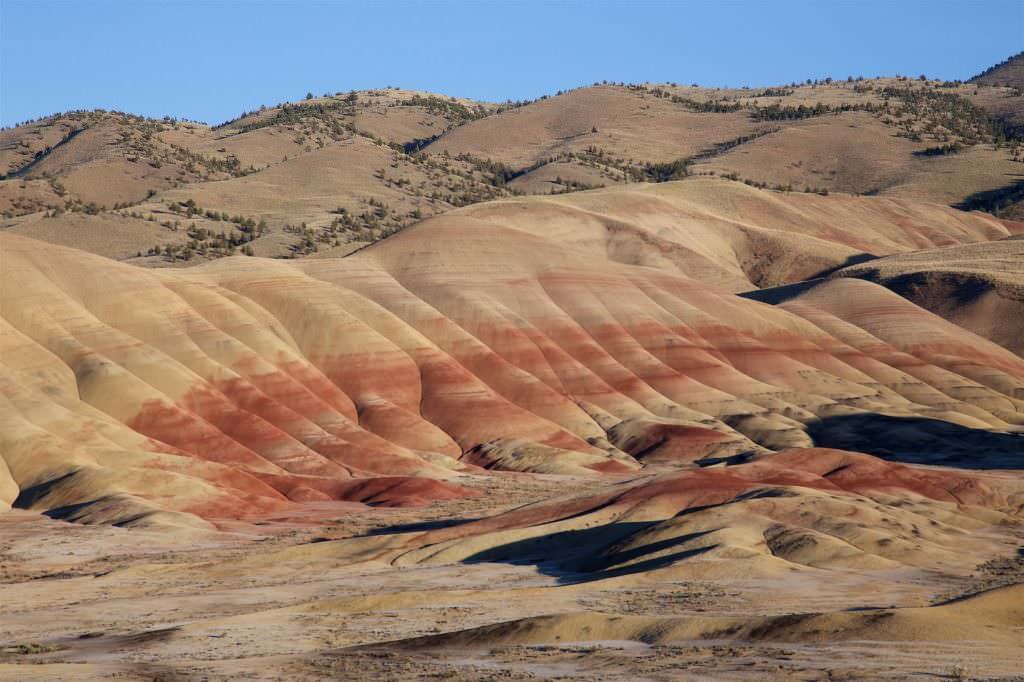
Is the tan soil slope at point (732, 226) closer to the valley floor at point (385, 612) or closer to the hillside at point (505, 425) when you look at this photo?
the hillside at point (505, 425)

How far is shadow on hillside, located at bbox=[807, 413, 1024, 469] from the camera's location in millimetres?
86062

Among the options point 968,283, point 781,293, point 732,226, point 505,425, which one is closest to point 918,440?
point 505,425

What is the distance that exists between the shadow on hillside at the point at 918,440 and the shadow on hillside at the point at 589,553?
38720 mm

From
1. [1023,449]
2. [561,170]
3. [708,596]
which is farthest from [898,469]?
[561,170]

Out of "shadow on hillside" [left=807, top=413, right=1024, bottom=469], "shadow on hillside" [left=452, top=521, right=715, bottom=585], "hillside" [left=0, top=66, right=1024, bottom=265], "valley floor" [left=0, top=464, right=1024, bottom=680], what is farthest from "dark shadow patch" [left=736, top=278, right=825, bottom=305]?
"shadow on hillside" [left=452, top=521, right=715, bottom=585]

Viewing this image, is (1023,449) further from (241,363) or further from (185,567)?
(185,567)

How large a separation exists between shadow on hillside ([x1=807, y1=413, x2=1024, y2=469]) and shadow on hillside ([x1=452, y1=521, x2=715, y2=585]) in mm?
38720

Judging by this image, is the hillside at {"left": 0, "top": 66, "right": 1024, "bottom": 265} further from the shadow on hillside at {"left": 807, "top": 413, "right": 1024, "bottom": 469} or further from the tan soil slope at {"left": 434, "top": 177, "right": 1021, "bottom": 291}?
the shadow on hillside at {"left": 807, "top": 413, "right": 1024, "bottom": 469}

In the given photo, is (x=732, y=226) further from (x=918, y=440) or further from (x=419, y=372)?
(x=419, y=372)

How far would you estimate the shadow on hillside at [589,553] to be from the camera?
4484cm

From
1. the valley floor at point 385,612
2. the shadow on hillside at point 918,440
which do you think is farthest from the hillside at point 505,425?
the shadow on hillside at point 918,440

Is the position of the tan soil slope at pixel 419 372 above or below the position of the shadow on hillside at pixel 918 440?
above

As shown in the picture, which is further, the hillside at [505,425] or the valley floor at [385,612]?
the hillside at [505,425]

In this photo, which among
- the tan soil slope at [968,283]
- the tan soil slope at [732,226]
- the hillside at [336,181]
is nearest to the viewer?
the tan soil slope at [968,283]
